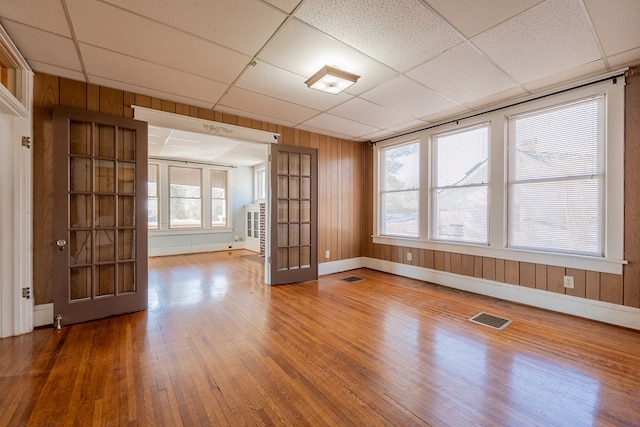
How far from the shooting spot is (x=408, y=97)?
3.36 m

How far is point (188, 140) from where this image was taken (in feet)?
18.0

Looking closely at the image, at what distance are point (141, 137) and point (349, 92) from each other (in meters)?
2.52

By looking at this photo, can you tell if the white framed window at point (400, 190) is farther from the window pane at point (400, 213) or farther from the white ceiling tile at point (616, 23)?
the white ceiling tile at point (616, 23)

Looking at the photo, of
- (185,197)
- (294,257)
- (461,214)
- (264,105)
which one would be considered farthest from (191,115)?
(185,197)

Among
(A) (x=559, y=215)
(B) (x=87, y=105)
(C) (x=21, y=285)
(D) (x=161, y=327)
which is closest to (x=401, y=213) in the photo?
(A) (x=559, y=215)

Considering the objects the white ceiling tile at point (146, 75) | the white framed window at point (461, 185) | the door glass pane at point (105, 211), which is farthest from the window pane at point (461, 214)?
the door glass pane at point (105, 211)

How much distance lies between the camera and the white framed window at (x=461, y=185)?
393 cm

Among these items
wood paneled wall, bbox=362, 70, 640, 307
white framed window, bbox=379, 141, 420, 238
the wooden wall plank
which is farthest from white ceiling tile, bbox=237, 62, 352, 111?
the wooden wall plank

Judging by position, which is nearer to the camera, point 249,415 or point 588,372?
point 249,415

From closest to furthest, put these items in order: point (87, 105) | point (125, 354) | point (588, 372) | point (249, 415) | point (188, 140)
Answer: point (249, 415) < point (588, 372) < point (125, 354) < point (87, 105) < point (188, 140)

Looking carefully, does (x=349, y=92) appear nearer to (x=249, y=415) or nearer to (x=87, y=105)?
(x=87, y=105)

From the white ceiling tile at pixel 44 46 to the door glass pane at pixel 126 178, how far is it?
102 cm

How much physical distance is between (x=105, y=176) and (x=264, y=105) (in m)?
2.04

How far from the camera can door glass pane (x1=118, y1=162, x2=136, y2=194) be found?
3162mm
